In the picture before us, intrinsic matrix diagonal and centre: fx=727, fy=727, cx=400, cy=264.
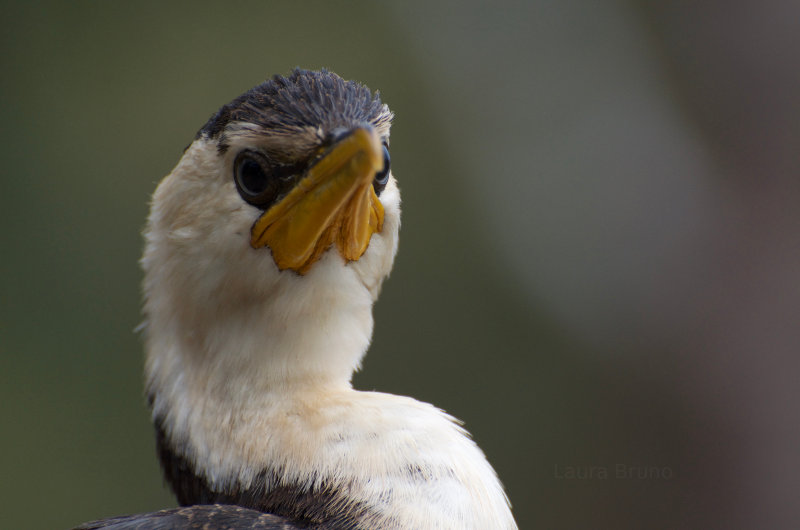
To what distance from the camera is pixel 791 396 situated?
3.24m

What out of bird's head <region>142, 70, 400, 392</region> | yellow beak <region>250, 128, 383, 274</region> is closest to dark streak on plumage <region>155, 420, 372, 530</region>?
bird's head <region>142, 70, 400, 392</region>

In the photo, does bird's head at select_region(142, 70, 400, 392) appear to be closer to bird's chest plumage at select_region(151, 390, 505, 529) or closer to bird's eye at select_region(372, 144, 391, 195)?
bird's eye at select_region(372, 144, 391, 195)

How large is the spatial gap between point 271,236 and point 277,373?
0.31 meters

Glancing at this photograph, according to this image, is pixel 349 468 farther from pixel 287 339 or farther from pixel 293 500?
pixel 287 339

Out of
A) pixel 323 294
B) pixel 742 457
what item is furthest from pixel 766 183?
pixel 323 294

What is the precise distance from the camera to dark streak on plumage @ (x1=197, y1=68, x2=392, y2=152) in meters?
1.63

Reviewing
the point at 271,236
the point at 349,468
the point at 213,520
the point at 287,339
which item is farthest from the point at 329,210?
the point at 213,520

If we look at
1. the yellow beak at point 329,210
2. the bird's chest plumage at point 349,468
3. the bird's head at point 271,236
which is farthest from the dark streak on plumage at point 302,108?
the bird's chest plumage at point 349,468

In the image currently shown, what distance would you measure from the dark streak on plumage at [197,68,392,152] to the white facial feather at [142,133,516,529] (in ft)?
0.24

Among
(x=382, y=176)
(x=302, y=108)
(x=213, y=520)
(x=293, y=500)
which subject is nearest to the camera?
(x=213, y=520)

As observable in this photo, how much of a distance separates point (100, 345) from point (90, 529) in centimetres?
359

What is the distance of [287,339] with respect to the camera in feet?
5.55

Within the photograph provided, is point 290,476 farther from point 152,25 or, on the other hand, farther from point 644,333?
point 152,25

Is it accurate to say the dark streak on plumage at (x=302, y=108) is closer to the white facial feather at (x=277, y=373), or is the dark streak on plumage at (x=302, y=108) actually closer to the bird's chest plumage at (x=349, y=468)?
the white facial feather at (x=277, y=373)
